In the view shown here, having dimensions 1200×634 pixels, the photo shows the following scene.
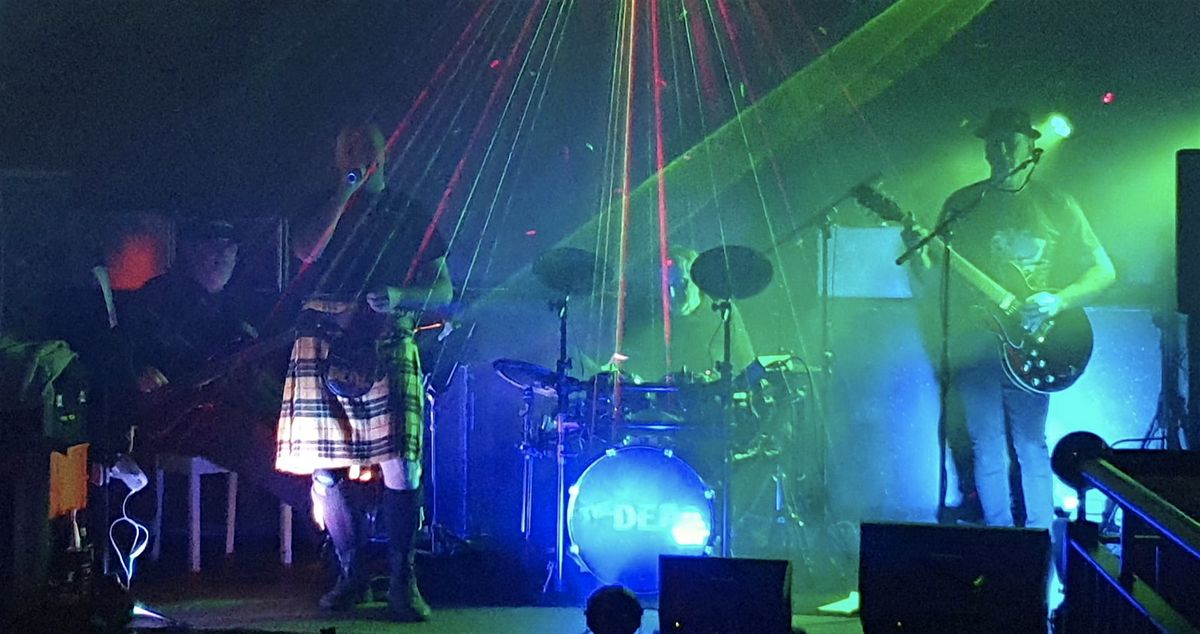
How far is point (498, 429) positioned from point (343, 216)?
5.84ft

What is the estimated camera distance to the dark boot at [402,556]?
13.6 feet

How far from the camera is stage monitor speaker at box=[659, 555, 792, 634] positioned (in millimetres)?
3125

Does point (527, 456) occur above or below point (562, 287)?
below

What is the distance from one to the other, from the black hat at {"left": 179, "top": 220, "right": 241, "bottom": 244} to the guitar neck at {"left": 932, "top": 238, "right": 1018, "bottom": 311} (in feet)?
11.3

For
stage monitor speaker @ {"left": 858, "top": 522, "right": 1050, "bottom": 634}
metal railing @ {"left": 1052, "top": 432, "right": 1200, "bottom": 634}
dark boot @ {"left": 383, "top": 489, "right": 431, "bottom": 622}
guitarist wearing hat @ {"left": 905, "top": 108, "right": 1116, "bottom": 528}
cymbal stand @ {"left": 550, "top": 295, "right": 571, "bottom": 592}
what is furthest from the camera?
guitarist wearing hat @ {"left": 905, "top": 108, "right": 1116, "bottom": 528}

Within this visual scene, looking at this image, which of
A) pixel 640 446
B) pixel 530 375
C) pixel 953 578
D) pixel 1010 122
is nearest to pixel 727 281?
pixel 640 446

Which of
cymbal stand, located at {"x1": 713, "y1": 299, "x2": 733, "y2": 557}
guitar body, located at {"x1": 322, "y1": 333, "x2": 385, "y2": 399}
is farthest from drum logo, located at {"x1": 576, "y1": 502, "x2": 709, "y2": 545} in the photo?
guitar body, located at {"x1": 322, "y1": 333, "x2": 385, "y2": 399}

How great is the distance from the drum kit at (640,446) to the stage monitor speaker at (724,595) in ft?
3.86

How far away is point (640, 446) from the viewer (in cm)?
441

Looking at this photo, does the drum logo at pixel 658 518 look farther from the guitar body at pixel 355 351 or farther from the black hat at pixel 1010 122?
the black hat at pixel 1010 122

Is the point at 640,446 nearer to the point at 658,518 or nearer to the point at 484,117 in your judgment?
the point at 658,518

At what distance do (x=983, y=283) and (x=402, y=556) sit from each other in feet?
8.80

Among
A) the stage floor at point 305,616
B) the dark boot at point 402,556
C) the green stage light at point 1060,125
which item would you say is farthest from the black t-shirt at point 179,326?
the green stage light at point 1060,125

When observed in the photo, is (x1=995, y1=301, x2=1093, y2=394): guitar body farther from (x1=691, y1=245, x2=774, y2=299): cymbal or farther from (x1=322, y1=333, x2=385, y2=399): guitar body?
(x1=322, y1=333, x2=385, y2=399): guitar body
